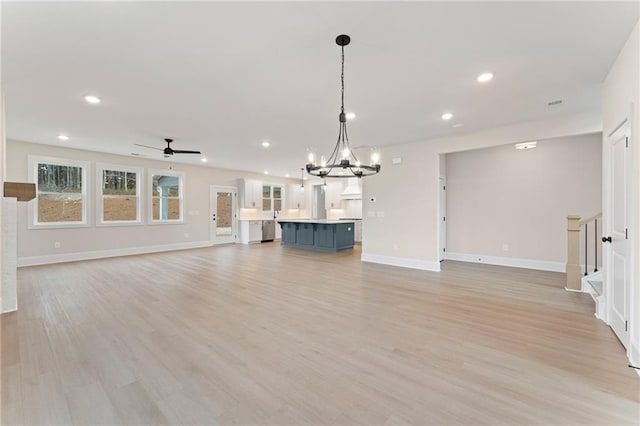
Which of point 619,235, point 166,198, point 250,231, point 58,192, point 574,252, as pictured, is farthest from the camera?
point 250,231

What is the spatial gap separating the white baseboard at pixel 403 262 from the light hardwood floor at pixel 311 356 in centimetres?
112

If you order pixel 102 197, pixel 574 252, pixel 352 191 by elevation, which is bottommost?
pixel 574 252

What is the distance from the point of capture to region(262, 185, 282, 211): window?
1112 cm

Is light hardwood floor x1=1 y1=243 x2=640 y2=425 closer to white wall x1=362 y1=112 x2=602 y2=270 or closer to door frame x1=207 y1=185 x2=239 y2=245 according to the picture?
white wall x1=362 y1=112 x2=602 y2=270

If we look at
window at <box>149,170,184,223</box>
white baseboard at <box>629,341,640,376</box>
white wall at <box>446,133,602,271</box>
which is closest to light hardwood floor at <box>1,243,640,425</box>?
white baseboard at <box>629,341,640,376</box>

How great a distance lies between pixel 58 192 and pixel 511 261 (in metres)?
10.4

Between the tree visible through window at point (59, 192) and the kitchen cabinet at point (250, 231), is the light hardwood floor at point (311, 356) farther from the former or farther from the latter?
the kitchen cabinet at point (250, 231)

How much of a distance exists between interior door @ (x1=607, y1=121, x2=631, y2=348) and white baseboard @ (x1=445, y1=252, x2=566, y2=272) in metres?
2.98

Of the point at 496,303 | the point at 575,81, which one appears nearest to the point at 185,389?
the point at 496,303

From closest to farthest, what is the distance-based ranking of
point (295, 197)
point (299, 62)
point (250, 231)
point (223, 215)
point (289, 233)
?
point (299, 62) → point (289, 233) → point (223, 215) → point (250, 231) → point (295, 197)

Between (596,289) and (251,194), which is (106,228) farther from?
(596,289)

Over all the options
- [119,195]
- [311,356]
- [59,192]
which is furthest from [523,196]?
[59,192]

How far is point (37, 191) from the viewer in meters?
6.19

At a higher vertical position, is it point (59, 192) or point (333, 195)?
point (333, 195)
